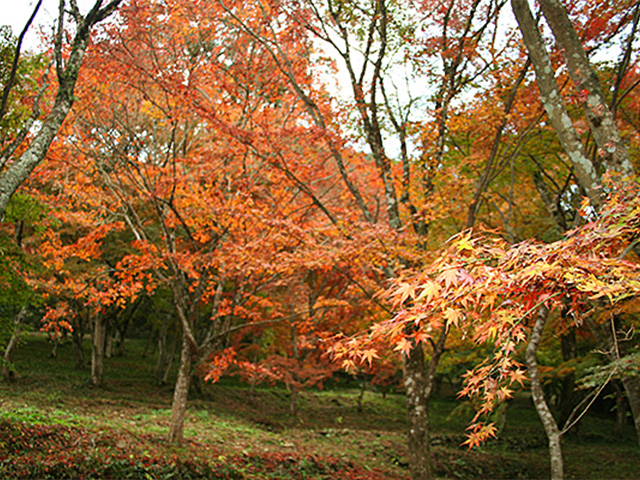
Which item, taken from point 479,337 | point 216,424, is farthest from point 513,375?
point 216,424

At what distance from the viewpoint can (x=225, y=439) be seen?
31.8 ft

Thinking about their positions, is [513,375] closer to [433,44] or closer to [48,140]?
[48,140]

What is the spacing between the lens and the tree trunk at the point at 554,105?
432 cm

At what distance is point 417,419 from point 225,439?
16.3 ft

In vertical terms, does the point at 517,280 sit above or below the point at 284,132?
below

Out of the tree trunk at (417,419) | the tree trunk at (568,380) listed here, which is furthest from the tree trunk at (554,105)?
the tree trunk at (568,380)

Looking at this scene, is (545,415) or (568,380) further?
(568,380)

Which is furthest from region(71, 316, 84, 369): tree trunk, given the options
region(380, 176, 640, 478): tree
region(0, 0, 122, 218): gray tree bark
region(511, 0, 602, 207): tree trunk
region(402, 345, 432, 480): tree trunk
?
region(380, 176, 640, 478): tree

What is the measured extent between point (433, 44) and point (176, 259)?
242 inches

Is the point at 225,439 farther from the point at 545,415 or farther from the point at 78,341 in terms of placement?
the point at 78,341

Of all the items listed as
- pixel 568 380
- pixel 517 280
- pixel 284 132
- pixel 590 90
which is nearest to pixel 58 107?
pixel 284 132

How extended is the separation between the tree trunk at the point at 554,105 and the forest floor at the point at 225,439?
6789 mm

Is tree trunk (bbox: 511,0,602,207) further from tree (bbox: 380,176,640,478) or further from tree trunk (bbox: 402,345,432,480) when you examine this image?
tree trunk (bbox: 402,345,432,480)

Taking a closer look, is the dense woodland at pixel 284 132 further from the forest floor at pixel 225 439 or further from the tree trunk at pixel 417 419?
the forest floor at pixel 225 439
